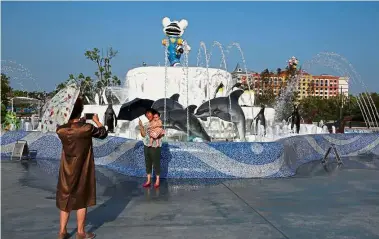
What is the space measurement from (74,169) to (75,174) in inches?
2.0

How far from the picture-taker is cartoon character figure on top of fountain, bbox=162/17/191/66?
26.7 m

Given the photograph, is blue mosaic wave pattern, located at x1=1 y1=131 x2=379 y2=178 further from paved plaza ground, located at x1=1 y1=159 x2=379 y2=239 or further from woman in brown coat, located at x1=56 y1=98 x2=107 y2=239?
woman in brown coat, located at x1=56 y1=98 x2=107 y2=239

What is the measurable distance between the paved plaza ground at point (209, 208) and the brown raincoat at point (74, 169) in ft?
1.81

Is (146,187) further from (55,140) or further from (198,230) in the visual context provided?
(55,140)

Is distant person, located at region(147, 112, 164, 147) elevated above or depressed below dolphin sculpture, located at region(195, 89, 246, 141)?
below

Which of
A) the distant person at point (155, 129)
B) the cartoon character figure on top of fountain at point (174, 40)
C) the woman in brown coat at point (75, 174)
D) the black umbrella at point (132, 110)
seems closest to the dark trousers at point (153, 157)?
the distant person at point (155, 129)

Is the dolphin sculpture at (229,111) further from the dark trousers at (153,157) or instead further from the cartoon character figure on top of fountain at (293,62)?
the cartoon character figure on top of fountain at (293,62)

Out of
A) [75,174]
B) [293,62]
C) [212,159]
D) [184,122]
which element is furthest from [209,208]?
[293,62]

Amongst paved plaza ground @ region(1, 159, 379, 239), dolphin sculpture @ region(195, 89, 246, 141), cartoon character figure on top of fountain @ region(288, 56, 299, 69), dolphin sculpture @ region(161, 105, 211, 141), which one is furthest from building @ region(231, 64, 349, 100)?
paved plaza ground @ region(1, 159, 379, 239)

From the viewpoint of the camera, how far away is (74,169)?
439 centimetres

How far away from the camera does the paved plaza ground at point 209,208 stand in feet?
16.1

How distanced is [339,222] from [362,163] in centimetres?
781

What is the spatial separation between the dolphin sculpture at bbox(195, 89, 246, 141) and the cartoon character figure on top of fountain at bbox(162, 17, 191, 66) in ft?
39.3

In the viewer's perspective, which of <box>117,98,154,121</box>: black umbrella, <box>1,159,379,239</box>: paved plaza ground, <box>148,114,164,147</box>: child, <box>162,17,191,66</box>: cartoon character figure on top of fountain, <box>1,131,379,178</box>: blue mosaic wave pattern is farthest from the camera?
<box>162,17,191,66</box>: cartoon character figure on top of fountain
